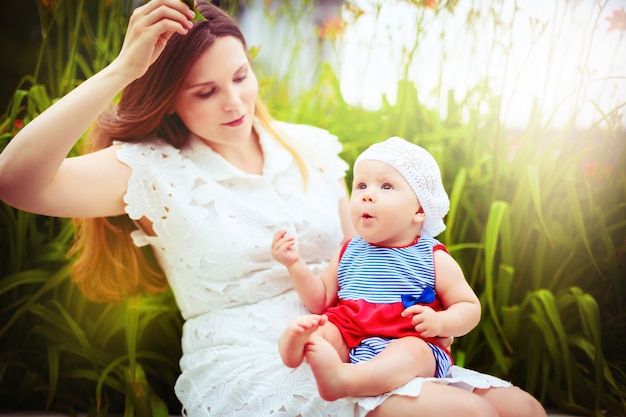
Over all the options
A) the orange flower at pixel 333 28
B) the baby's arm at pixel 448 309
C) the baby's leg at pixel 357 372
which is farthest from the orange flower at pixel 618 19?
the baby's leg at pixel 357 372

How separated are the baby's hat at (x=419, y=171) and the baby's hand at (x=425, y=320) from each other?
193 mm

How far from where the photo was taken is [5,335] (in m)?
1.51

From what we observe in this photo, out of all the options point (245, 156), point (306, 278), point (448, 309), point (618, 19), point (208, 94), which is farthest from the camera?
point (618, 19)

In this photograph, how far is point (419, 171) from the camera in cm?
110

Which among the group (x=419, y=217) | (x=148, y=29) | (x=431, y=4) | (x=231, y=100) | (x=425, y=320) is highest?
(x=431, y=4)

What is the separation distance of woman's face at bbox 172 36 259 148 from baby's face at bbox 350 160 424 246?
31cm

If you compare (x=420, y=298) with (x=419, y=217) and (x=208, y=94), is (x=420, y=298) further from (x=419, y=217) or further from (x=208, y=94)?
(x=208, y=94)

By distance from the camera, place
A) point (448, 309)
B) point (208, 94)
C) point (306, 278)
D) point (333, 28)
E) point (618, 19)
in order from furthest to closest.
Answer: point (333, 28), point (618, 19), point (208, 94), point (306, 278), point (448, 309)

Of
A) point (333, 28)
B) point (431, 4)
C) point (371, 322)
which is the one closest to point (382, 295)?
point (371, 322)

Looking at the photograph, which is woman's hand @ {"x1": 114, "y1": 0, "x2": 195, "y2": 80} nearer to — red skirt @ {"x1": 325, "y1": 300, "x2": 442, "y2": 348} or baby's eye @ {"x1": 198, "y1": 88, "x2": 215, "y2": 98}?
baby's eye @ {"x1": 198, "y1": 88, "x2": 215, "y2": 98}

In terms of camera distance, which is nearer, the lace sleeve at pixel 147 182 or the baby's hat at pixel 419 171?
the baby's hat at pixel 419 171

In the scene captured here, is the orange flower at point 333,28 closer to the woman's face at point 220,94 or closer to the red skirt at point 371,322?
the woman's face at point 220,94

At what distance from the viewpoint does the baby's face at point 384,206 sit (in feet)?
3.52

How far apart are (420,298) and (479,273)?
1.88ft
